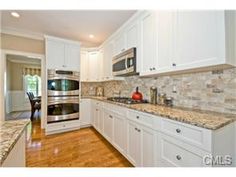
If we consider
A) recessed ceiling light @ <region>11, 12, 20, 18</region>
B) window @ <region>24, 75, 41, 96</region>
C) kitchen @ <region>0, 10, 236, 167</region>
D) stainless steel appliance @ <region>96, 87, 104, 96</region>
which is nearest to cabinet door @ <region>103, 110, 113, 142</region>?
kitchen @ <region>0, 10, 236, 167</region>

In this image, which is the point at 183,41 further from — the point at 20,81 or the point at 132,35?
the point at 20,81

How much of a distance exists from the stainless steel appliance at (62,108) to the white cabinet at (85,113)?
0.53ft

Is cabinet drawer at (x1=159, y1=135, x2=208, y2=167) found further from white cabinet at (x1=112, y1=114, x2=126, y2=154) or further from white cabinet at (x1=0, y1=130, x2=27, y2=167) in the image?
white cabinet at (x1=0, y1=130, x2=27, y2=167)

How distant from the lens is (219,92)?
1.52 metres

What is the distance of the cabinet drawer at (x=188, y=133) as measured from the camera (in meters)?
1.04

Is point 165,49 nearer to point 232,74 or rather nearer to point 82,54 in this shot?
point 232,74

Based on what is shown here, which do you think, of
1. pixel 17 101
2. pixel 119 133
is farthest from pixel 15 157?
pixel 17 101

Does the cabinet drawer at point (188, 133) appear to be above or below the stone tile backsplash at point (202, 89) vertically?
below

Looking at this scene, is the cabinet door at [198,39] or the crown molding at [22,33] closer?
the cabinet door at [198,39]

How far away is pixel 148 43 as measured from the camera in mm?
2184

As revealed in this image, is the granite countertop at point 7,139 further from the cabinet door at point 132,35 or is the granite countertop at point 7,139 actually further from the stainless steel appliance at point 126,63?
the cabinet door at point 132,35

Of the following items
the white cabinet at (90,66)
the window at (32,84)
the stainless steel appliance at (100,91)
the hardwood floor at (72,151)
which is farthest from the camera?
the window at (32,84)

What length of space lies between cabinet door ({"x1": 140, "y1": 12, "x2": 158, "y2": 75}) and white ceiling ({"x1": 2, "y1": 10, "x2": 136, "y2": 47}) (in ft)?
1.47

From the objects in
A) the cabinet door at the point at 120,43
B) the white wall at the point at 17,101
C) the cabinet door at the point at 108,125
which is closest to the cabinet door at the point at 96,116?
the cabinet door at the point at 108,125
